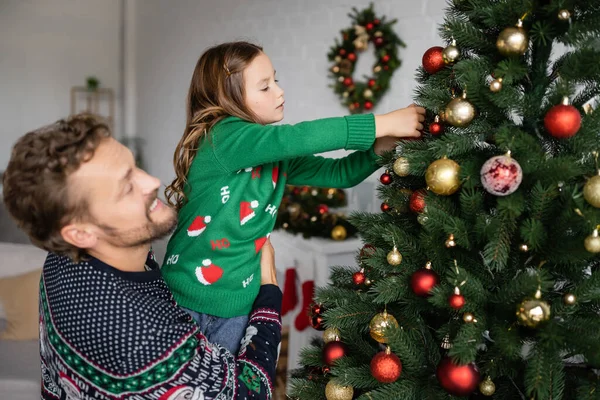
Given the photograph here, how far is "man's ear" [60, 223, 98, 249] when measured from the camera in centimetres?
102

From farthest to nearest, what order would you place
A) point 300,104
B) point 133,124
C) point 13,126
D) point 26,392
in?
point 133,124 → point 13,126 → point 300,104 → point 26,392

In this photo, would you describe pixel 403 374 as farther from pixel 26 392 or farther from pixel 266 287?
pixel 26 392

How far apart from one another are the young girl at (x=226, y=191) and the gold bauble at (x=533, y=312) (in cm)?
50

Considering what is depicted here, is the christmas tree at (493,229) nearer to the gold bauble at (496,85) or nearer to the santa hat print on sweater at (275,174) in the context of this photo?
the gold bauble at (496,85)

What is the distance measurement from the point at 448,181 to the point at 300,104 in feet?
8.60

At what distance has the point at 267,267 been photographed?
141 centimetres

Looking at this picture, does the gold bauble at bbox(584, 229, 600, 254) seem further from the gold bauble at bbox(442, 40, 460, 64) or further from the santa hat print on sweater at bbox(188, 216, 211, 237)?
the santa hat print on sweater at bbox(188, 216, 211, 237)

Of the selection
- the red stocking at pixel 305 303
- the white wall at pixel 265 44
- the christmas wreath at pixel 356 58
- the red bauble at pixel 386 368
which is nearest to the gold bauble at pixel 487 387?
the red bauble at pixel 386 368

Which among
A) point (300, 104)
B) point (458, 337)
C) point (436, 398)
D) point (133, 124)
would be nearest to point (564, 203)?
point (458, 337)

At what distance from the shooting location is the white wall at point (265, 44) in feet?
8.80

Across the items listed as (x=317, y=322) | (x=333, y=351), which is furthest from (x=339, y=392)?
(x=317, y=322)

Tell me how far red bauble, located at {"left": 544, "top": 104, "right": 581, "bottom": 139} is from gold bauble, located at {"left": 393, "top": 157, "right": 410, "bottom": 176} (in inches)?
9.8

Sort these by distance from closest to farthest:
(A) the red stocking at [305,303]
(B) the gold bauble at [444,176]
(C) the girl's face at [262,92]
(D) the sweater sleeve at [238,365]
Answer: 1. (B) the gold bauble at [444,176]
2. (D) the sweater sleeve at [238,365]
3. (C) the girl's face at [262,92]
4. (A) the red stocking at [305,303]

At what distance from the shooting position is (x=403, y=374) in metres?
0.99
